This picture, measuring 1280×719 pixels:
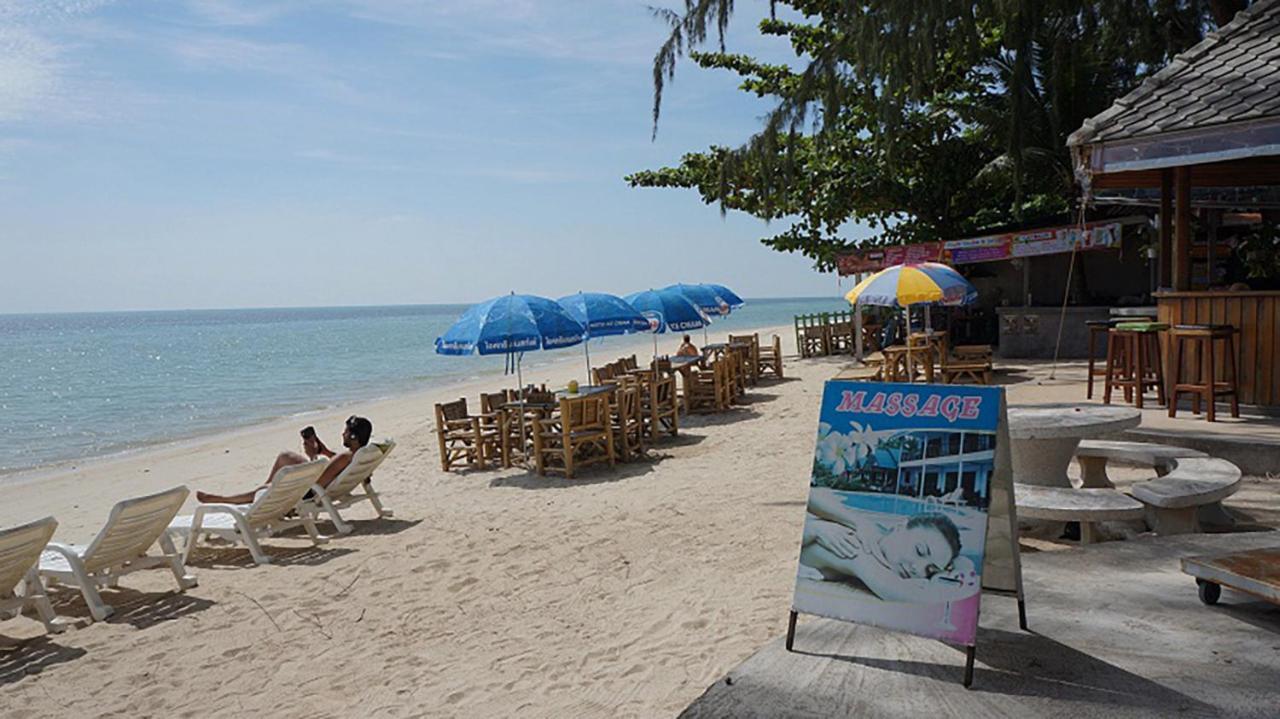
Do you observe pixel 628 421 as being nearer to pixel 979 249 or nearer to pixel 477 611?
pixel 477 611

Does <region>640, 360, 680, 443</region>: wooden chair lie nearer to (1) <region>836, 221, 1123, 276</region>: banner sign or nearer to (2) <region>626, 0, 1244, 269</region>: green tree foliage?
(2) <region>626, 0, 1244, 269</region>: green tree foliage

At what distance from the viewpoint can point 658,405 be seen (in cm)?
1248

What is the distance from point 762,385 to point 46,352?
74731 mm

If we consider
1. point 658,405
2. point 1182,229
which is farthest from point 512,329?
point 1182,229

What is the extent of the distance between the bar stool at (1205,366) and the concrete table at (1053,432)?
7.91 feet

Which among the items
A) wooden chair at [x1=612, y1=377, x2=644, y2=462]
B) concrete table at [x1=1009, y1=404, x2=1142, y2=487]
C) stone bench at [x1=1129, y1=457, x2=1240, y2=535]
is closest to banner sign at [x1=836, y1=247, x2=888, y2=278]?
wooden chair at [x1=612, y1=377, x2=644, y2=462]

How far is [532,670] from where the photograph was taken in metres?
4.79

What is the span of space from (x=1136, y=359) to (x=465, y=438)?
25.1 feet

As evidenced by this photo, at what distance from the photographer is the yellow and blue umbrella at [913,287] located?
11.7 metres

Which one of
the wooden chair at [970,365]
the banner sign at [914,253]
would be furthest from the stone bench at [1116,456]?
the banner sign at [914,253]

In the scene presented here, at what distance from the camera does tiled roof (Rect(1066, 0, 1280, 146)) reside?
757 cm

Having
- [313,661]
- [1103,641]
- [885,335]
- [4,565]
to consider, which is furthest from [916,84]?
[885,335]

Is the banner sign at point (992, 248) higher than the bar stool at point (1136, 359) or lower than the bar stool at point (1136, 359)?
higher

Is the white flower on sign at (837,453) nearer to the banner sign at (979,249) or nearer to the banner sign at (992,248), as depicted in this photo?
the banner sign at (992,248)
